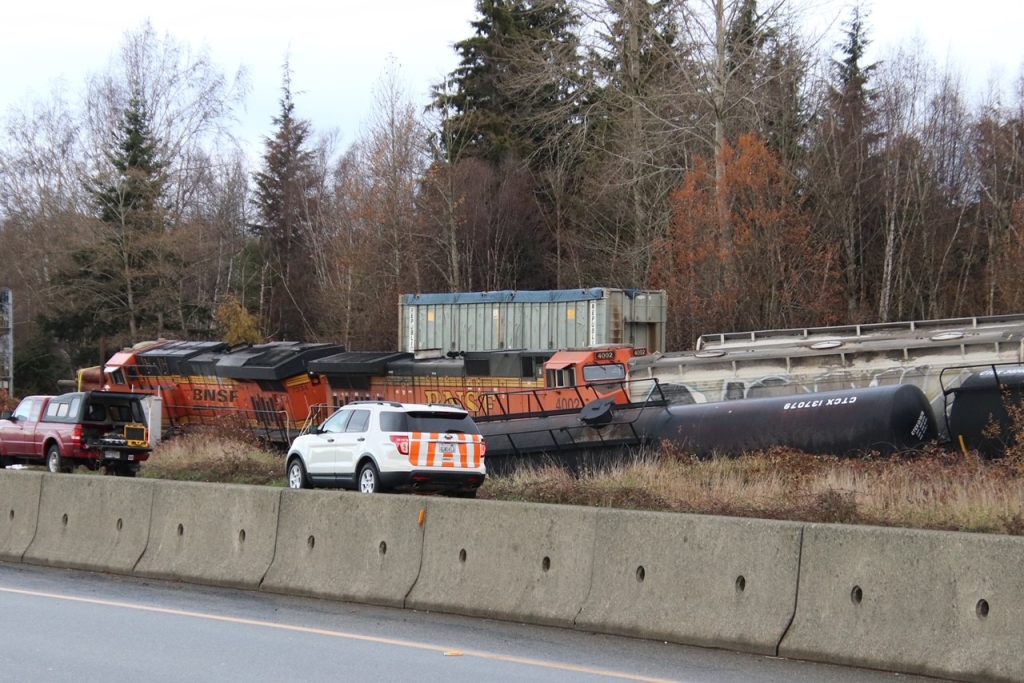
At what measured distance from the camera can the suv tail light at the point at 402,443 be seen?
60.7ft

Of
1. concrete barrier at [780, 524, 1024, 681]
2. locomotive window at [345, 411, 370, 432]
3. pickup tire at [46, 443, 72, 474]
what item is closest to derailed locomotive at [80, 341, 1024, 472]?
locomotive window at [345, 411, 370, 432]

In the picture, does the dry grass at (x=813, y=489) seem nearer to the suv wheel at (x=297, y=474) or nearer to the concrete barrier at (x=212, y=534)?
the suv wheel at (x=297, y=474)

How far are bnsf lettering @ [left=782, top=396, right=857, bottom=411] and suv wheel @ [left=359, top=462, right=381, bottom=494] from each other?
746cm

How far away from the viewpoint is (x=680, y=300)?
4603cm

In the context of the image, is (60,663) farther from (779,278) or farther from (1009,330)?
(779,278)

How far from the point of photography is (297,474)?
20.3 metres

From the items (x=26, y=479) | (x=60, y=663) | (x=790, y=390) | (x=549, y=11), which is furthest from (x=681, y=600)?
(x=549, y=11)

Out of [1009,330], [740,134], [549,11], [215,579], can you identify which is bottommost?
[215,579]

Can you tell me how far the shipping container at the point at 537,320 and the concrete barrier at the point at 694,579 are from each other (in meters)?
25.1

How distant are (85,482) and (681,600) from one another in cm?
853

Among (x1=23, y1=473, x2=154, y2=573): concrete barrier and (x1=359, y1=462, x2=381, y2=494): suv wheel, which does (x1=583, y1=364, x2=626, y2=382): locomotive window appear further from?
(x1=23, y1=473, x2=154, y2=573): concrete barrier

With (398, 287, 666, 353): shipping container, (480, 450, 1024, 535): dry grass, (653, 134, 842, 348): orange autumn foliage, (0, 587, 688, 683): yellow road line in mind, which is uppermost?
(653, 134, 842, 348): orange autumn foliage

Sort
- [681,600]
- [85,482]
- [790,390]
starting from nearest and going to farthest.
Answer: [681,600] → [85,482] → [790,390]

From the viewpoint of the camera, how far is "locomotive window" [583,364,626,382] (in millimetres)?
29266
